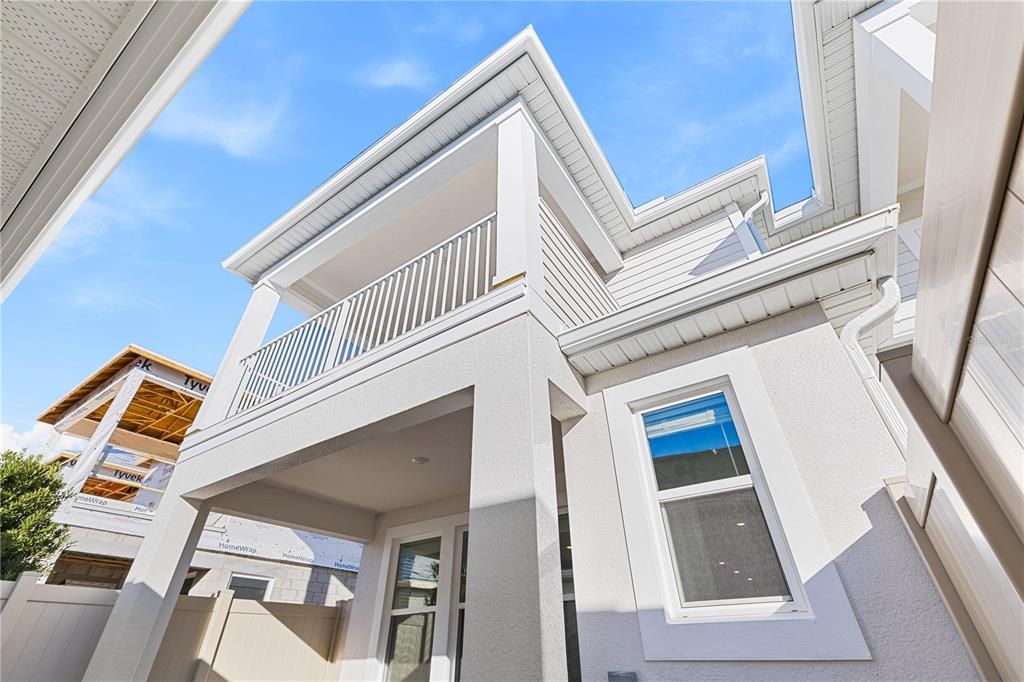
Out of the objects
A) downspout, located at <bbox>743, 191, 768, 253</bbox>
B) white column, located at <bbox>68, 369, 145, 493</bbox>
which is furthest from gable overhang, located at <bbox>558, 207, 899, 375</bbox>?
white column, located at <bbox>68, 369, 145, 493</bbox>

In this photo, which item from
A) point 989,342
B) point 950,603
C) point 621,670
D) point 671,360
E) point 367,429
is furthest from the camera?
point 367,429

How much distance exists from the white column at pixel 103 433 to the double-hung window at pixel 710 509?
339 inches

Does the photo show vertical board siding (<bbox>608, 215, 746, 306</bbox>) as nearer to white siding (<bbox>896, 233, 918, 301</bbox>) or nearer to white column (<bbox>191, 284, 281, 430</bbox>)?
white siding (<bbox>896, 233, 918, 301</bbox>)

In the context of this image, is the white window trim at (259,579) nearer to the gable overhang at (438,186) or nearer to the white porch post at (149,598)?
the white porch post at (149,598)

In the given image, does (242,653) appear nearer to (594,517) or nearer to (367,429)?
(367,429)

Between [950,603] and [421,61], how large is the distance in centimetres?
554

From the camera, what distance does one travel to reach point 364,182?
4602 mm

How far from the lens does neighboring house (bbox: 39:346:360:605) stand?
6934 mm

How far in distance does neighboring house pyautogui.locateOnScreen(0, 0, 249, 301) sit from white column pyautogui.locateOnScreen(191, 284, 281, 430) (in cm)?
324

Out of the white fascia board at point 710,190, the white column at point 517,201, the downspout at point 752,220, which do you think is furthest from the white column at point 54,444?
the downspout at point 752,220

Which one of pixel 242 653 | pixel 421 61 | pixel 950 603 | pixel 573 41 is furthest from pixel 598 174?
pixel 242 653

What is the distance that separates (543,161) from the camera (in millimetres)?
4082

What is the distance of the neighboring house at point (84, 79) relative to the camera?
1.25 meters

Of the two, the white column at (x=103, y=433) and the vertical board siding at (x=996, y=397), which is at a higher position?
the white column at (x=103, y=433)
